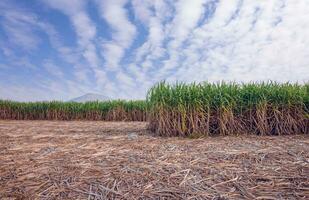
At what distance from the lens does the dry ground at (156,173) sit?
275 centimetres

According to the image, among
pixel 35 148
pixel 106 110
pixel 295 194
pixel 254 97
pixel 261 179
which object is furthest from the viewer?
pixel 106 110

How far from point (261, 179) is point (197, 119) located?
3.55m

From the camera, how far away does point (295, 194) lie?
2.68m

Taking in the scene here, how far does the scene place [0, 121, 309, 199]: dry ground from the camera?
2.75 meters

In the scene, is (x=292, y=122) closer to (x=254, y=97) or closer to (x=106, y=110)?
(x=254, y=97)

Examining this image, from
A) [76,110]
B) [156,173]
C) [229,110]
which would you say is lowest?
[156,173]

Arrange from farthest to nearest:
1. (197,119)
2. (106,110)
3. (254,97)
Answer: (106,110)
(254,97)
(197,119)

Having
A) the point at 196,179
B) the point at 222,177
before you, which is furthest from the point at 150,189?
the point at 222,177

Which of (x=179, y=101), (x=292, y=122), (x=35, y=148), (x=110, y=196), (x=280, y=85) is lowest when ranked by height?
(x=110, y=196)

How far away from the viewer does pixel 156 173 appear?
3227 mm

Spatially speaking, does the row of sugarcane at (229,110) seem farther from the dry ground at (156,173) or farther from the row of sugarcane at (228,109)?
the dry ground at (156,173)

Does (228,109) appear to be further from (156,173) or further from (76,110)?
(76,110)

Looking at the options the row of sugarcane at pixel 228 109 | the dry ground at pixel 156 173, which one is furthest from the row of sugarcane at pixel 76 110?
the dry ground at pixel 156 173

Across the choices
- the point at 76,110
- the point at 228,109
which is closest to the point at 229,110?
the point at 228,109
